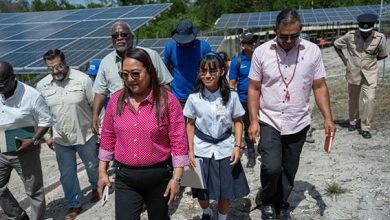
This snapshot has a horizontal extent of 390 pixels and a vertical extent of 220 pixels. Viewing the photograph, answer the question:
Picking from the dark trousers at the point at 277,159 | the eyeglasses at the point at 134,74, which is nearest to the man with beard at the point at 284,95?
the dark trousers at the point at 277,159

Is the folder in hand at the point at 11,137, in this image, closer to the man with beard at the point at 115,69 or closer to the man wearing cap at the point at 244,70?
the man with beard at the point at 115,69

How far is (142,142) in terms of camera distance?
8.36ft

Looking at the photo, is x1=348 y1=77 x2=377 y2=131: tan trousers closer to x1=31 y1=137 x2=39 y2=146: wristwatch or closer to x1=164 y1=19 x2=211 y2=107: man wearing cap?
x1=164 y1=19 x2=211 y2=107: man wearing cap

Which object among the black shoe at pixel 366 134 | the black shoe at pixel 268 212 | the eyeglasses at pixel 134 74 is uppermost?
the eyeglasses at pixel 134 74

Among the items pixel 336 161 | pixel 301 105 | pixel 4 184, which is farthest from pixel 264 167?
pixel 4 184

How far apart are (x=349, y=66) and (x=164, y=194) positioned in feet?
15.1

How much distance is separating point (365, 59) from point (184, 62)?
3.37 m

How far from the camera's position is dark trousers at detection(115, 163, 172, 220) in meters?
2.61

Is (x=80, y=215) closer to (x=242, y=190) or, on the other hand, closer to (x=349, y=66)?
(x=242, y=190)

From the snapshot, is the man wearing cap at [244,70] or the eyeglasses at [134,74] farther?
the man wearing cap at [244,70]

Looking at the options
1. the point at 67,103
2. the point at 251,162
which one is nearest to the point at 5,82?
the point at 67,103

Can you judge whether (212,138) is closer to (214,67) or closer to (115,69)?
(214,67)

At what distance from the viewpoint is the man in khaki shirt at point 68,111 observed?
404 cm

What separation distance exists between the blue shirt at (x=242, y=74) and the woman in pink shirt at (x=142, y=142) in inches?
103
